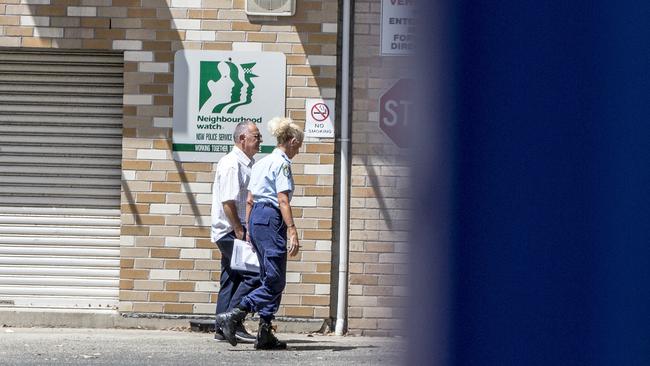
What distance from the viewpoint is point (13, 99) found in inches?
420

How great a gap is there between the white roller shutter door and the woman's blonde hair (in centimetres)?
247

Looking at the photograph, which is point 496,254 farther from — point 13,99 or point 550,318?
point 13,99

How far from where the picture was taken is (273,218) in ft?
28.2

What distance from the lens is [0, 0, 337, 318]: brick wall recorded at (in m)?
10.6

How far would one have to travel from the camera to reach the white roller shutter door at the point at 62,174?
35.0 ft

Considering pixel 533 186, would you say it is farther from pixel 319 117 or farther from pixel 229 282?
pixel 319 117

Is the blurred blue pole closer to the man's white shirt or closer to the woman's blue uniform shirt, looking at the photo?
the woman's blue uniform shirt

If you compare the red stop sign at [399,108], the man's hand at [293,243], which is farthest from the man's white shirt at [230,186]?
the red stop sign at [399,108]

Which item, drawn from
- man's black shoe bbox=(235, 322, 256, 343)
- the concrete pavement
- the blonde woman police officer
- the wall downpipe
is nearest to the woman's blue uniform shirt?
the blonde woman police officer

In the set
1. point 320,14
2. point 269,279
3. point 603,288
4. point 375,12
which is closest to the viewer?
point 603,288

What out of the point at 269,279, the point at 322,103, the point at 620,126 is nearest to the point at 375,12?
the point at 620,126

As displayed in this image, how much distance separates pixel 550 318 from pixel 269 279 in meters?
7.25

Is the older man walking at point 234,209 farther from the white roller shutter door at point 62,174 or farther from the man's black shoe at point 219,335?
the white roller shutter door at point 62,174

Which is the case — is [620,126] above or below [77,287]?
above
